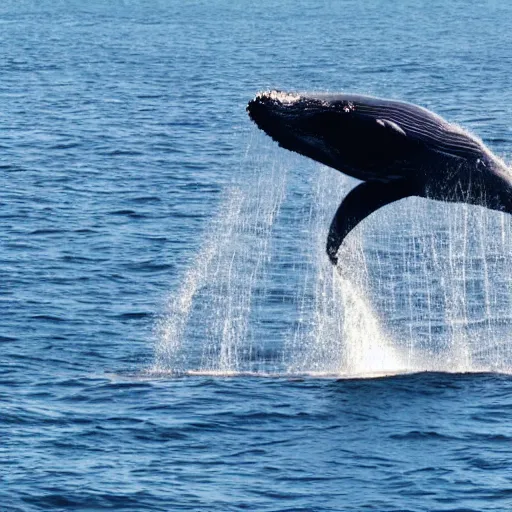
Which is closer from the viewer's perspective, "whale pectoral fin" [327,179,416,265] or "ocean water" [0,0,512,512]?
"ocean water" [0,0,512,512]

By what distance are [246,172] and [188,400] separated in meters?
42.1

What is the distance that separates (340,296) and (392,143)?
16.3m

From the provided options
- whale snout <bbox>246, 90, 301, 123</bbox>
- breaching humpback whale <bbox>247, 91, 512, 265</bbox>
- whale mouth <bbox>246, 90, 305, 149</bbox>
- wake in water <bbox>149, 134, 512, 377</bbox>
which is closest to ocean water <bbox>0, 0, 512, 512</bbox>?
wake in water <bbox>149, 134, 512, 377</bbox>

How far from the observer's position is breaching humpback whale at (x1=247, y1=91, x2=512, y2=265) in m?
38.0

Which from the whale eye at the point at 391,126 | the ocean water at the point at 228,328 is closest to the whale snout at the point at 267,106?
the whale eye at the point at 391,126

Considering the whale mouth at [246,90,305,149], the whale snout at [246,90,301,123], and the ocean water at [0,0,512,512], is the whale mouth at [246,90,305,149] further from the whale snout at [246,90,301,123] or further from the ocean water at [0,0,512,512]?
the ocean water at [0,0,512,512]

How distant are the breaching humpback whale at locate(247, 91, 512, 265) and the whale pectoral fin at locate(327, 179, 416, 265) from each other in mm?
61

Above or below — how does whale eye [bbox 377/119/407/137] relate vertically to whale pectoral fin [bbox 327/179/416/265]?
above

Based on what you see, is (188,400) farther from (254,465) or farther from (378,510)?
(378,510)

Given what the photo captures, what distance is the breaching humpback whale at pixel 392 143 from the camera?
125ft

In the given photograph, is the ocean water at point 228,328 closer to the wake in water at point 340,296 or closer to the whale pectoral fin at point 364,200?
the wake in water at point 340,296

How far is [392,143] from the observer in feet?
125

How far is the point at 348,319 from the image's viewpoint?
50.4 m

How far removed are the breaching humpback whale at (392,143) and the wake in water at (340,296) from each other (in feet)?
24.6
